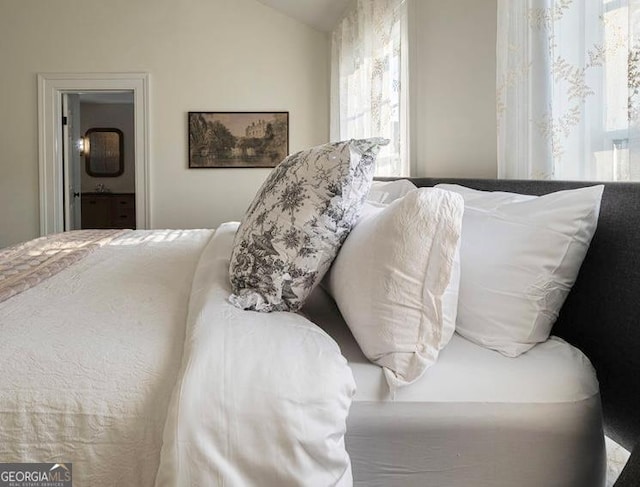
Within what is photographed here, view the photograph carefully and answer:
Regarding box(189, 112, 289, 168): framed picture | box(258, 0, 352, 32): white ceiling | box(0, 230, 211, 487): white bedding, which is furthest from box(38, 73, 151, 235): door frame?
box(0, 230, 211, 487): white bedding

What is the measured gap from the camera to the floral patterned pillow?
1.17m

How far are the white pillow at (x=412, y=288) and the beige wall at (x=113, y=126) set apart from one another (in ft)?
24.3

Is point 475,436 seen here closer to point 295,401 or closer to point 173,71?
point 295,401

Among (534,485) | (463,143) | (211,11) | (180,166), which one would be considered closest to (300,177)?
(534,485)

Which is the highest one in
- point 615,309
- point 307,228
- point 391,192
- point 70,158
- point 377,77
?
point 377,77

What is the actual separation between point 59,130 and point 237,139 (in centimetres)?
170

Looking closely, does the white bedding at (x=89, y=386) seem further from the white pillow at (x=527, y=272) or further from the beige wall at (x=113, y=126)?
the beige wall at (x=113, y=126)

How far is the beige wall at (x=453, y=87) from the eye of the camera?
2088 millimetres

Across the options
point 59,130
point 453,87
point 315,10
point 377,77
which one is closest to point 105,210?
point 59,130

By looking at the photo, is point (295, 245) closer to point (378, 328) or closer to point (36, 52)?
point (378, 328)

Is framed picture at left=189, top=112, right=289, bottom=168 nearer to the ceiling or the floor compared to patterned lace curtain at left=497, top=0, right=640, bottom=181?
nearer to the ceiling

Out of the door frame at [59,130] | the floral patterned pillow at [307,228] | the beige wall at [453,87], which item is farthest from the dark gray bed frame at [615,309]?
the door frame at [59,130]

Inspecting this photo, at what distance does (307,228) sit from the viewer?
3.84 feet

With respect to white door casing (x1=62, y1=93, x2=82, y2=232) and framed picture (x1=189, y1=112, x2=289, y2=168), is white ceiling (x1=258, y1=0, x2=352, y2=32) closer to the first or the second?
framed picture (x1=189, y1=112, x2=289, y2=168)
